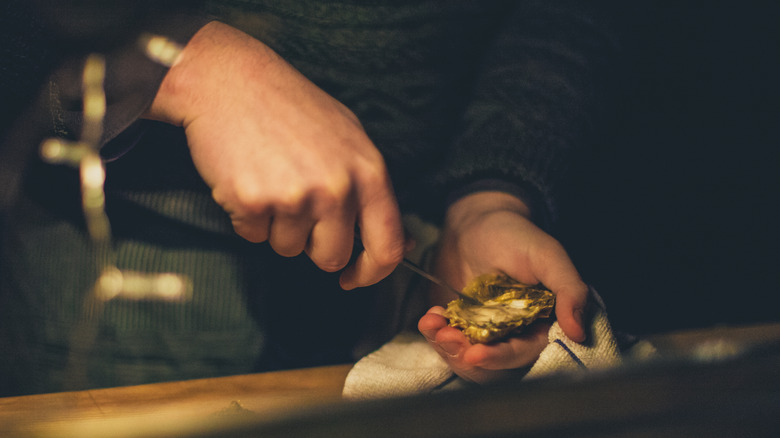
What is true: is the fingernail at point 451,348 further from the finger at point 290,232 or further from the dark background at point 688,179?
the dark background at point 688,179

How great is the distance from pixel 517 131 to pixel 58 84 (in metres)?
0.31

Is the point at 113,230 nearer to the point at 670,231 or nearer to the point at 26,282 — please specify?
the point at 26,282

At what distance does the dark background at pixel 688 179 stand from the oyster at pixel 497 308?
181 mm

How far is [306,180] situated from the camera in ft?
0.78

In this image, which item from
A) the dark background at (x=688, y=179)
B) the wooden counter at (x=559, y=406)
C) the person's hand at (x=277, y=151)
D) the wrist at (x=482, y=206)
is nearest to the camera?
the wooden counter at (x=559, y=406)

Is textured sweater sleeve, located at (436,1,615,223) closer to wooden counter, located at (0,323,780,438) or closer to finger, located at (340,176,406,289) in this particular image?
finger, located at (340,176,406,289)

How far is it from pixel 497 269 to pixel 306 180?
174 mm

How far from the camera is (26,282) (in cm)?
36

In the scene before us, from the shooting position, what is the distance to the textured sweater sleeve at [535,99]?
0.41m

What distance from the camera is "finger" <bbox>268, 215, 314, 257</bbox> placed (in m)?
0.25

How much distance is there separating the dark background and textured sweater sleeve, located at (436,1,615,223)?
0.18ft

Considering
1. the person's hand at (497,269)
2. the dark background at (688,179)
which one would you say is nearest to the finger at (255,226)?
the person's hand at (497,269)

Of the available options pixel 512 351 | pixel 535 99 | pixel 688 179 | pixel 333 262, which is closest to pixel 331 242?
pixel 333 262

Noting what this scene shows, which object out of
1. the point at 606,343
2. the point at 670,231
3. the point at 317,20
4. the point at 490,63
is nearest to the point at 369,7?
the point at 317,20
